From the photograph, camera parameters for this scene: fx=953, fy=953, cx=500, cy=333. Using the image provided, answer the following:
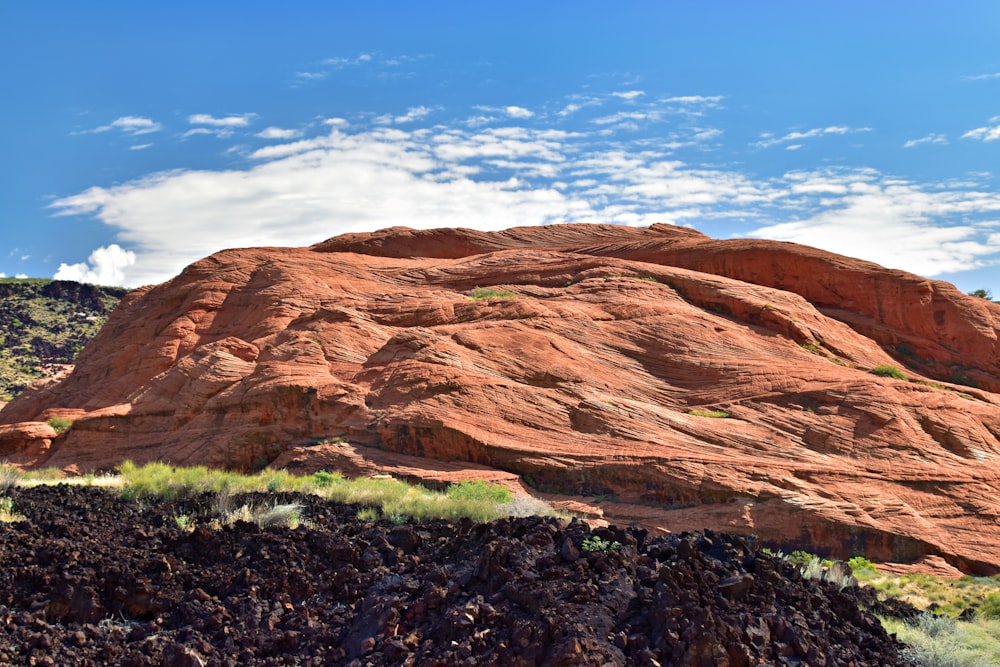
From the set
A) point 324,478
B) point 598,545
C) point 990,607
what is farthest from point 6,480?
point 990,607

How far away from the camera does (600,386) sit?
21516 mm

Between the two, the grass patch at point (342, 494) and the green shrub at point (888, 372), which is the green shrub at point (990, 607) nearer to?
the grass patch at point (342, 494)

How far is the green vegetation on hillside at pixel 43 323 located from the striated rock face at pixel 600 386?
110 ft

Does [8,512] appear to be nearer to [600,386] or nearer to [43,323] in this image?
[600,386]

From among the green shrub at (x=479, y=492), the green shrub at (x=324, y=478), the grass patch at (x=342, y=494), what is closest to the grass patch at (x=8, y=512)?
the grass patch at (x=342, y=494)

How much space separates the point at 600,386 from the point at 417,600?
12.2 m

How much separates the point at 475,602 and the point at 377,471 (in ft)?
32.7

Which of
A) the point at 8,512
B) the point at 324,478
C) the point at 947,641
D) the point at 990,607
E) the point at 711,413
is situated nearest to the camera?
the point at 947,641

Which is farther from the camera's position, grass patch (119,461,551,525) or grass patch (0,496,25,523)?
grass patch (119,461,551,525)

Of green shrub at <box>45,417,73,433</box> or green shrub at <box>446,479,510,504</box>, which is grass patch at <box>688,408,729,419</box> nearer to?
green shrub at <box>446,479,510,504</box>

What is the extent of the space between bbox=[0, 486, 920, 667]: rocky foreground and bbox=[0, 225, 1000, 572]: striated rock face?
6.59m

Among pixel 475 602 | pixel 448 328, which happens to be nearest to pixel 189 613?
pixel 475 602

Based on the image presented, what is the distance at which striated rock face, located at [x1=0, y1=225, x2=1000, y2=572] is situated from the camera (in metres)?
18.7

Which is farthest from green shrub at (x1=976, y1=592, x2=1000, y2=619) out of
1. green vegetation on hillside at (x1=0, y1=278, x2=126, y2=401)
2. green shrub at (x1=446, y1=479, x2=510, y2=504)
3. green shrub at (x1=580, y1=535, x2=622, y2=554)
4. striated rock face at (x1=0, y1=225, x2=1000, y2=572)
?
green vegetation on hillside at (x1=0, y1=278, x2=126, y2=401)
